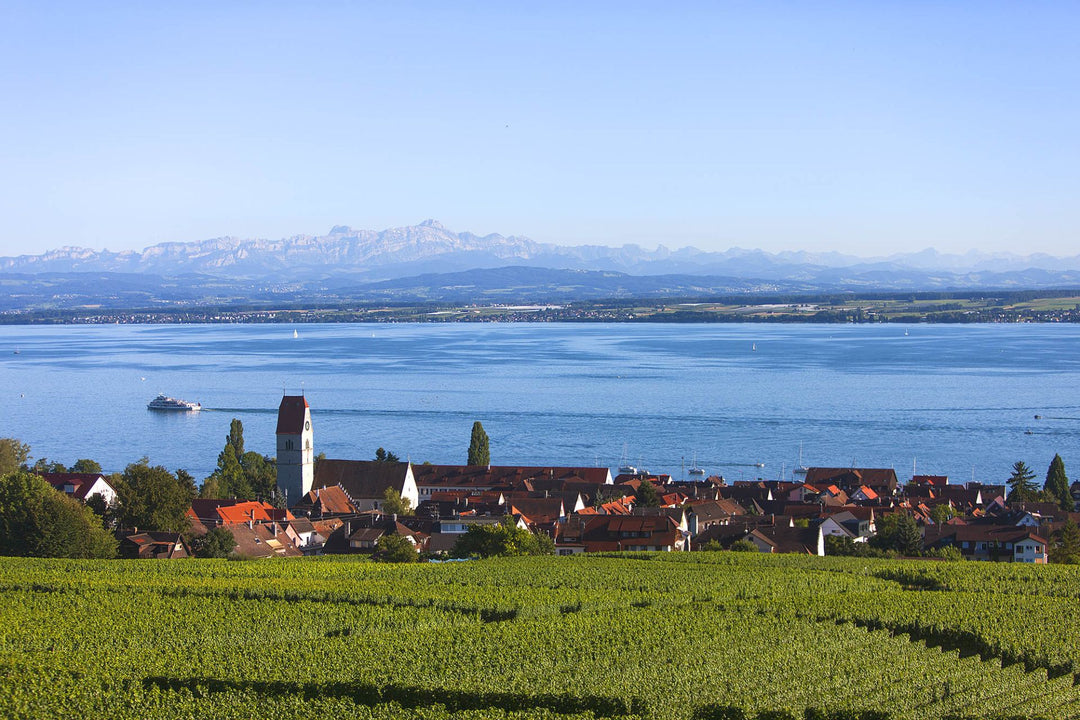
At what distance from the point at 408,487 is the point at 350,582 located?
55.9ft

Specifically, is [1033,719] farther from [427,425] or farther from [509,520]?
[427,425]

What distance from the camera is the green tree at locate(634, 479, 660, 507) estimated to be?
36.1 metres

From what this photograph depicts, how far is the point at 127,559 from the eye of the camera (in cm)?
2569

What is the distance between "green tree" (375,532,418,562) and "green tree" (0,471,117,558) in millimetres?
6038

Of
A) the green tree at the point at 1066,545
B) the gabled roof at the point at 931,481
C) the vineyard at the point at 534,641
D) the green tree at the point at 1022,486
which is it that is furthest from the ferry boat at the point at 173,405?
the green tree at the point at 1066,545

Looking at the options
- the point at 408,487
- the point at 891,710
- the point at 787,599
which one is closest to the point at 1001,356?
the point at 408,487

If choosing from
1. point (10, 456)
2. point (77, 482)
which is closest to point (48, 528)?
point (77, 482)

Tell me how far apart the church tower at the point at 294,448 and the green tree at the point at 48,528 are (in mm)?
9514

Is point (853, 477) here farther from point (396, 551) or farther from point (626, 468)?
point (396, 551)

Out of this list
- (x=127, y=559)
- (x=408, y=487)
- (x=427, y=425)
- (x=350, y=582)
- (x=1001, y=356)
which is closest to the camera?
(x=350, y=582)

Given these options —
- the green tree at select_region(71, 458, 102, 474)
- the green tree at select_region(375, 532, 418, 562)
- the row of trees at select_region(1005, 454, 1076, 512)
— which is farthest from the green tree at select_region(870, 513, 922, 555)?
the green tree at select_region(71, 458, 102, 474)

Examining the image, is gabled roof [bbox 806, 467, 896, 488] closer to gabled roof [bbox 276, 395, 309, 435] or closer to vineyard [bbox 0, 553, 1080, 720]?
vineyard [bbox 0, 553, 1080, 720]

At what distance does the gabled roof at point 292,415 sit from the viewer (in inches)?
1421

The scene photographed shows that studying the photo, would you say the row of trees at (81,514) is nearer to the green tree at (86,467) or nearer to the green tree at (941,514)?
the green tree at (86,467)
